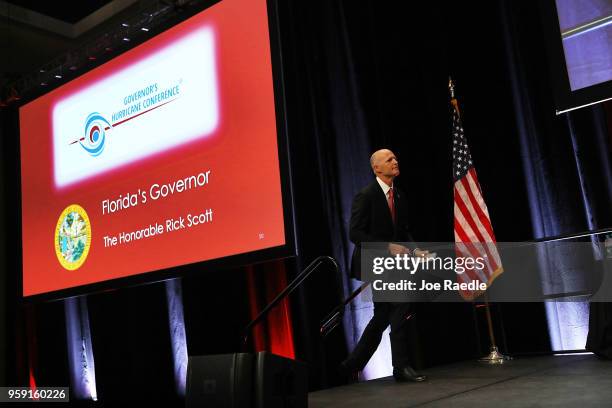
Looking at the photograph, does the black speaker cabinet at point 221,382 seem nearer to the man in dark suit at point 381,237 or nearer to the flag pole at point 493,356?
the man in dark suit at point 381,237

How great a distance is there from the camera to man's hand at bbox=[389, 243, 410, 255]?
140 inches

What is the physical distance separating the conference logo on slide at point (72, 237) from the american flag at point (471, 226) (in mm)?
2904

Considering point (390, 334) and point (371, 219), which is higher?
point (371, 219)

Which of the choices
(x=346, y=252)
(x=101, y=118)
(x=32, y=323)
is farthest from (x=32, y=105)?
(x=346, y=252)

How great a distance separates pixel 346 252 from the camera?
15.6 ft

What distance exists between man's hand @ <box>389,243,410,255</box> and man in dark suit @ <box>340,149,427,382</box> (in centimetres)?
11

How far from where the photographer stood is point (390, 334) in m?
3.71

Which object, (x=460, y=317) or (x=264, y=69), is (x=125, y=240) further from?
(x=460, y=317)

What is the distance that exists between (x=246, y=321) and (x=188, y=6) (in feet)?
8.50

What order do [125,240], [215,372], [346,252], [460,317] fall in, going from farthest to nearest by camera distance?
[460,317]
[125,240]
[346,252]
[215,372]

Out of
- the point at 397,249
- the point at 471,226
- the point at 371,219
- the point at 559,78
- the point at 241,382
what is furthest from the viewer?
the point at 471,226

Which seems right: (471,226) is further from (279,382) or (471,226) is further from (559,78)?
(279,382)

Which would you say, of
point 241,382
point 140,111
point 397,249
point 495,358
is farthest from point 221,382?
point 140,111

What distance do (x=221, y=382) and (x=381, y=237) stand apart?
149cm
